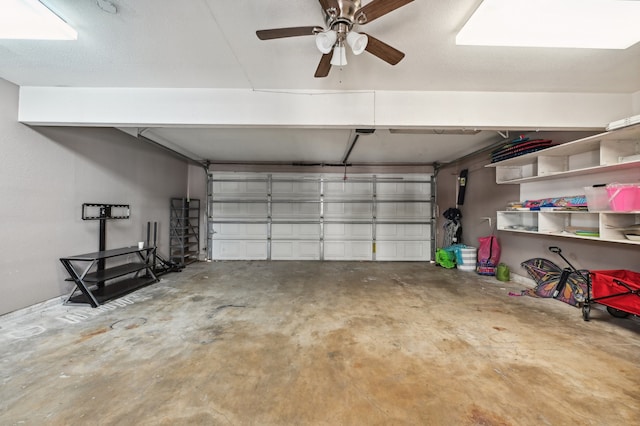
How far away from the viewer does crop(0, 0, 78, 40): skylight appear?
1.58 m

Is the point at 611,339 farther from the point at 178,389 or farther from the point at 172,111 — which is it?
the point at 172,111

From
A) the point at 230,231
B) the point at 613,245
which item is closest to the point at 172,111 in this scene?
the point at 230,231

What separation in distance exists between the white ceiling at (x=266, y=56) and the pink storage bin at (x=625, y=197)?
109cm

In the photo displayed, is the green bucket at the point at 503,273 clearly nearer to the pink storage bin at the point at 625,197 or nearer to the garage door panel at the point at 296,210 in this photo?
the pink storage bin at the point at 625,197

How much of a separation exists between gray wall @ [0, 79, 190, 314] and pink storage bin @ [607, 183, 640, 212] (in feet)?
20.8

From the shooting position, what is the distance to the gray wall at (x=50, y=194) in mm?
2549

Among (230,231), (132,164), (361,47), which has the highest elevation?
(361,47)

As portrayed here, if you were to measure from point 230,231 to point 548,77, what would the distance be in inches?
244

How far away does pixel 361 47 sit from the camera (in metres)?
1.54

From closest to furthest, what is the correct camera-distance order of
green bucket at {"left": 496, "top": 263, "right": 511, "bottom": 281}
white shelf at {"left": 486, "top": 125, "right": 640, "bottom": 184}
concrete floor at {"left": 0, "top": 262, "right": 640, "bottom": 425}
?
concrete floor at {"left": 0, "top": 262, "right": 640, "bottom": 425}, white shelf at {"left": 486, "top": 125, "right": 640, "bottom": 184}, green bucket at {"left": 496, "top": 263, "right": 511, "bottom": 281}

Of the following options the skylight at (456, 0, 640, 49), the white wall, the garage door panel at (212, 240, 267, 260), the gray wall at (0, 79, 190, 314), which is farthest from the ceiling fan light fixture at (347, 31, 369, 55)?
the garage door panel at (212, 240, 267, 260)

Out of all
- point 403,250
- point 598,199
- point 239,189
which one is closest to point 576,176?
point 598,199

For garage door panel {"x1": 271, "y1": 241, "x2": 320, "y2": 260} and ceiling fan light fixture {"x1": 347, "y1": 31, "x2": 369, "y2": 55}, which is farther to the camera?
garage door panel {"x1": 271, "y1": 241, "x2": 320, "y2": 260}

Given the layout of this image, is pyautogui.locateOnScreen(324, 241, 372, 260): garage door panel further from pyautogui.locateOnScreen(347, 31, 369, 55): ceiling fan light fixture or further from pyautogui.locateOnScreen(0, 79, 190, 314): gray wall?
pyautogui.locateOnScreen(347, 31, 369, 55): ceiling fan light fixture
